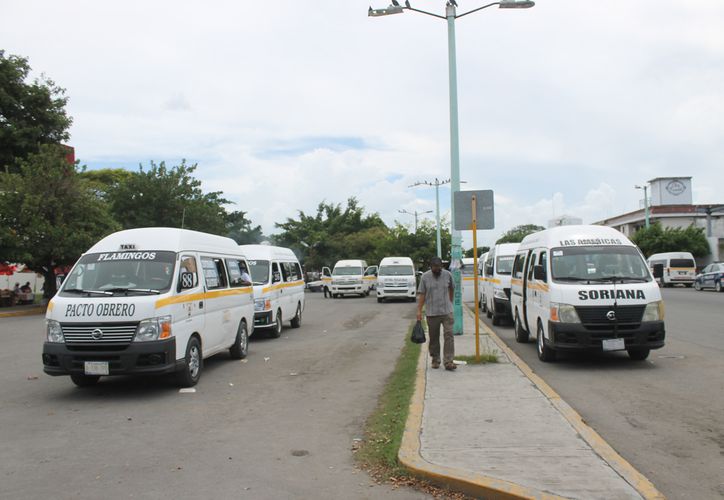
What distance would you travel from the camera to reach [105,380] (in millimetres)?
9734

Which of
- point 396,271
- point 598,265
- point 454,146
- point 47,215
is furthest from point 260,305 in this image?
point 47,215

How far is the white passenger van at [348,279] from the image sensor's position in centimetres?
3500

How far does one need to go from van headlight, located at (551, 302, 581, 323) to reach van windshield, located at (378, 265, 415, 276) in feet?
67.4

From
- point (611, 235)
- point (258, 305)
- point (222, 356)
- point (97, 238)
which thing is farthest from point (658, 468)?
point (97, 238)

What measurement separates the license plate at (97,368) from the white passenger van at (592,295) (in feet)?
21.6

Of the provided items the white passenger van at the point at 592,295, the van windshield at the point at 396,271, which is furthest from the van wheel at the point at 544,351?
the van windshield at the point at 396,271

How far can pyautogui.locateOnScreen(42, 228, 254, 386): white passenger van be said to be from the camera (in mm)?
8117

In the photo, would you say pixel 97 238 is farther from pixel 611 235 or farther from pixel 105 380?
pixel 611 235

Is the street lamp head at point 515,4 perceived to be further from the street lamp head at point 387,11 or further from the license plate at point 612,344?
the license plate at point 612,344

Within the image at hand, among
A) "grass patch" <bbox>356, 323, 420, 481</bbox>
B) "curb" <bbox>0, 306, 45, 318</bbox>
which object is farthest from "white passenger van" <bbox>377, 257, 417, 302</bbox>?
"grass patch" <bbox>356, 323, 420, 481</bbox>

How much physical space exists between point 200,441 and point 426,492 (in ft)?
8.54

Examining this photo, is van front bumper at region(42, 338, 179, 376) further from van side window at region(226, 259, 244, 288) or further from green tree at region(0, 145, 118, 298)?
green tree at region(0, 145, 118, 298)

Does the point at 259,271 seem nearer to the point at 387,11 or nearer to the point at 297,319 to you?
the point at 297,319

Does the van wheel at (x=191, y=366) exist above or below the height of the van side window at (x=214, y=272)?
below
